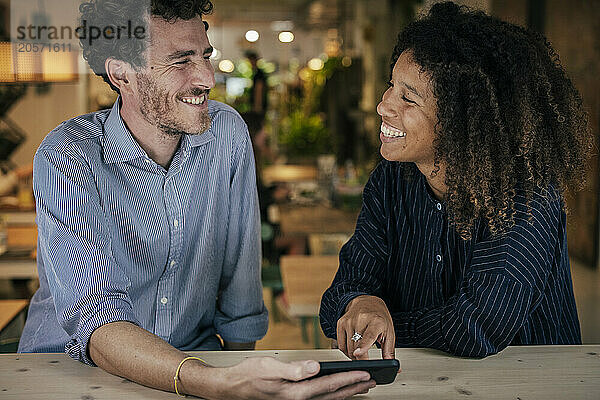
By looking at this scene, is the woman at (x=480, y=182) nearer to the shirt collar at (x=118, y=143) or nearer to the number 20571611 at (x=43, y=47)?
the shirt collar at (x=118, y=143)

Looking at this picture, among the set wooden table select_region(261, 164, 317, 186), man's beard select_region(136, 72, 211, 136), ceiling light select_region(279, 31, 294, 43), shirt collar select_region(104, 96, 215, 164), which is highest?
ceiling light select_region(279, 31, 294, 43)

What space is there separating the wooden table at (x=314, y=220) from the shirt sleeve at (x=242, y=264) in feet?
3.66

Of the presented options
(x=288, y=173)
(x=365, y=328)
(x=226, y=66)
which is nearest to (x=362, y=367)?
(x=365, y=328)

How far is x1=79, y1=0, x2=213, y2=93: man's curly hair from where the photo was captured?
1.59 m

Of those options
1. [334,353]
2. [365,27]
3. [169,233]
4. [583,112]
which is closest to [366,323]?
[334,353]

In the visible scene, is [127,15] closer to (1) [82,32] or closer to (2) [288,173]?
(1) [82,32]

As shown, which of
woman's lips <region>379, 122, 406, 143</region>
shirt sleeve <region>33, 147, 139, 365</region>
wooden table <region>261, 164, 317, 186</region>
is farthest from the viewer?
wooden table <region>261, 164, 317, 186</region>

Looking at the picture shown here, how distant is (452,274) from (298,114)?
156 centimetres

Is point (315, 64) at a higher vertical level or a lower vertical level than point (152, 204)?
higher

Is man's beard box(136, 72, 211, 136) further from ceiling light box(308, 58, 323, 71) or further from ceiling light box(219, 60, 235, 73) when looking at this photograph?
ceiling light box(308, 58, 323, 71)

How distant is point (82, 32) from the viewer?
1.67 m

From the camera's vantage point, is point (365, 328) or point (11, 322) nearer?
point (365, 328)

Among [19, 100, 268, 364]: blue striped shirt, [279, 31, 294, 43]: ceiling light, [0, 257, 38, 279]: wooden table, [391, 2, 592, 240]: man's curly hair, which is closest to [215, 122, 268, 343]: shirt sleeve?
[19, 100, 268, 364]: blue striped shirt

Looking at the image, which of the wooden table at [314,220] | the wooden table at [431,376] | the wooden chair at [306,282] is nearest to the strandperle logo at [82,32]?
the wooden table at [431,376]
